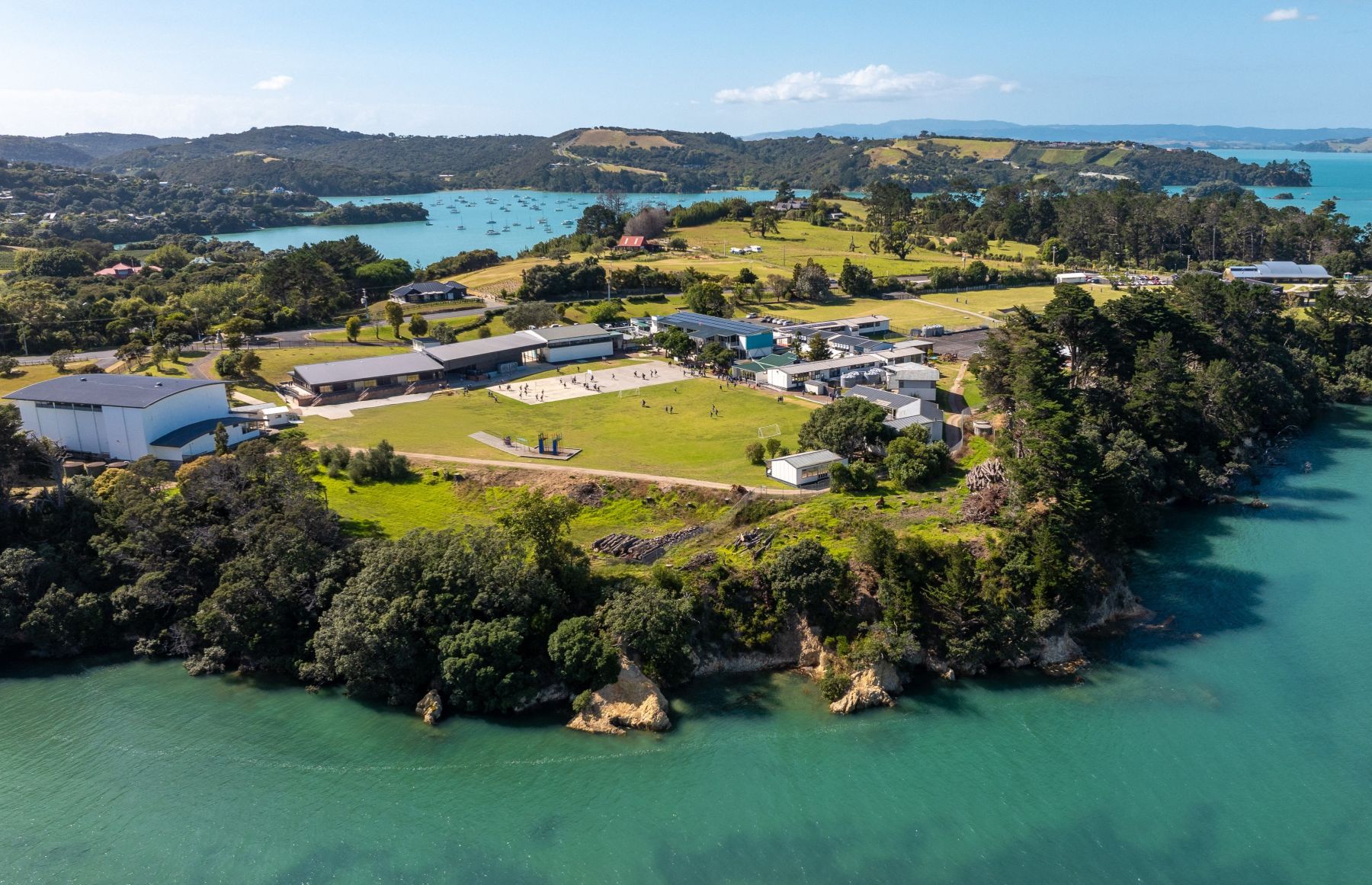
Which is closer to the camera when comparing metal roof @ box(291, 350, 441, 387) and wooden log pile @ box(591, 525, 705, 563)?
wooden log pile @ box(591, 525, 705, 563)

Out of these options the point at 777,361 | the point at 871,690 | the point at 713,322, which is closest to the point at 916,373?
the point at 777,361

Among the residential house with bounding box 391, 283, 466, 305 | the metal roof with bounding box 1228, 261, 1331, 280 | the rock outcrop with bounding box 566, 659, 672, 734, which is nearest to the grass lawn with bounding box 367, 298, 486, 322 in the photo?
the residential house with bounding box 391, 283, 466, 305

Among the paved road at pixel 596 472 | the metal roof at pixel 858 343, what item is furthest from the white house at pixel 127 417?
the metal roof at pixel 858 343

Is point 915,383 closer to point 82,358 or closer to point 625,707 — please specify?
point 625,707

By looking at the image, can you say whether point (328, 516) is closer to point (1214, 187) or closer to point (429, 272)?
point (429, 272)

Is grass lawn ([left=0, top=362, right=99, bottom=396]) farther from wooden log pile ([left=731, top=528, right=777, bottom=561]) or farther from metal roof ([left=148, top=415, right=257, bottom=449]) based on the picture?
wooden log pile ([left=731, top=528, right=777, bottom=561])

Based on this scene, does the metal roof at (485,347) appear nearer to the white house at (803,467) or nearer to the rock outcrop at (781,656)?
the white house at (803,467)
